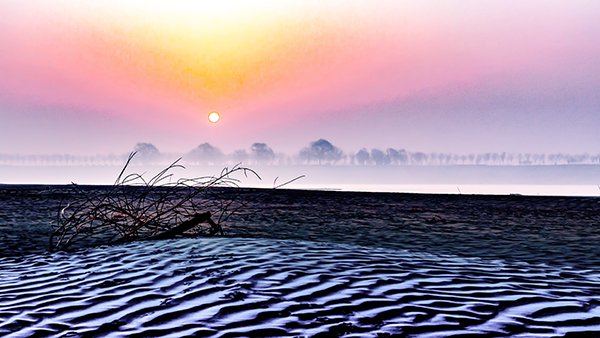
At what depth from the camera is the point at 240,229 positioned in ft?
33.2

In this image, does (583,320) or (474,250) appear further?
(474,250)

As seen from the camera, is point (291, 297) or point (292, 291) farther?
point (292, 291)

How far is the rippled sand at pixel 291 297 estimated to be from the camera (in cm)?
281

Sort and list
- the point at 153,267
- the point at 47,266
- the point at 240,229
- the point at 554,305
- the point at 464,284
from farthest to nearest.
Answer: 1. the point at 240,229
2. the point at 47,266
3. the point at 153,267
4. the point at 464,284
5. the point at 554,305

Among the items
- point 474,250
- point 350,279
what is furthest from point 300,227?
point 350,279

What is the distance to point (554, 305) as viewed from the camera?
332 centimetres

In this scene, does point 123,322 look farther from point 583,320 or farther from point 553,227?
point 553,227

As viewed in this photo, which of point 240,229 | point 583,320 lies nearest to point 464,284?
point 583,320

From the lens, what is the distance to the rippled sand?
2812 millimetres

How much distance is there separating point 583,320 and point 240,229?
7770mm

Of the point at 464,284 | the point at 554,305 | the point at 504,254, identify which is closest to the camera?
the point at 554,305

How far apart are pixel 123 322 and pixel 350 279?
6.15 feet

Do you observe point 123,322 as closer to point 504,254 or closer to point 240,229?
point 504,254

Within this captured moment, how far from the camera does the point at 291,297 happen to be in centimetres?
347
